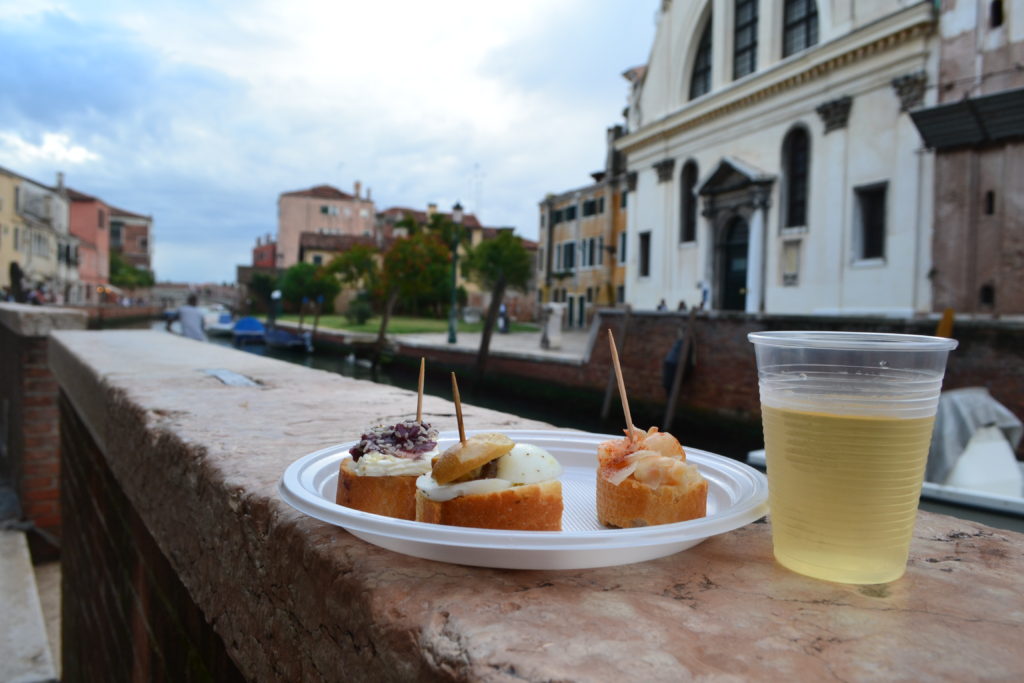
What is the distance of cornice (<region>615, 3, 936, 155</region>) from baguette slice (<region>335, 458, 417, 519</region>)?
17.0m

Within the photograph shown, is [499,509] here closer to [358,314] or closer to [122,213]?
[358,314]

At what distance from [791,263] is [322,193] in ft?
190

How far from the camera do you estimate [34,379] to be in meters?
5.44

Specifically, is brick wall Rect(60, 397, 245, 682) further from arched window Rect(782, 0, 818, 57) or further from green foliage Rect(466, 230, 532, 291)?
green foliage Rect(466, 230, 532, 291)

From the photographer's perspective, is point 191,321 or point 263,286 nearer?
point 191,321

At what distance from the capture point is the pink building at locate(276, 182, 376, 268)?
222ft

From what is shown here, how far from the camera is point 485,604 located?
2.63 feet

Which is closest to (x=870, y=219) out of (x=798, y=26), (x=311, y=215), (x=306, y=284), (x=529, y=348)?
(x=798, y=26)

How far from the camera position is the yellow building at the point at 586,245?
119 ft

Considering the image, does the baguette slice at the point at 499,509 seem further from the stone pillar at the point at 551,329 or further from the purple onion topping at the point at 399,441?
the stone pillar at the point at 551,329

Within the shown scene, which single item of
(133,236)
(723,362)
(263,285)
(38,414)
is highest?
(133,236)

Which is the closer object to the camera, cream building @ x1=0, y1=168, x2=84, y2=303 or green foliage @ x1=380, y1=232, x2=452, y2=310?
green foliage @ x1=380, y1=232, x2=452, y2=310

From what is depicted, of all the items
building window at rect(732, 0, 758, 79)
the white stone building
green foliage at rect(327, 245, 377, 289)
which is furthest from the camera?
green foliage at rect(327, 245, 377, 289)

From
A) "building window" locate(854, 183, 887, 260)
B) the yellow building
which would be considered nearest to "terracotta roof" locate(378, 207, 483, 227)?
the yellow building
